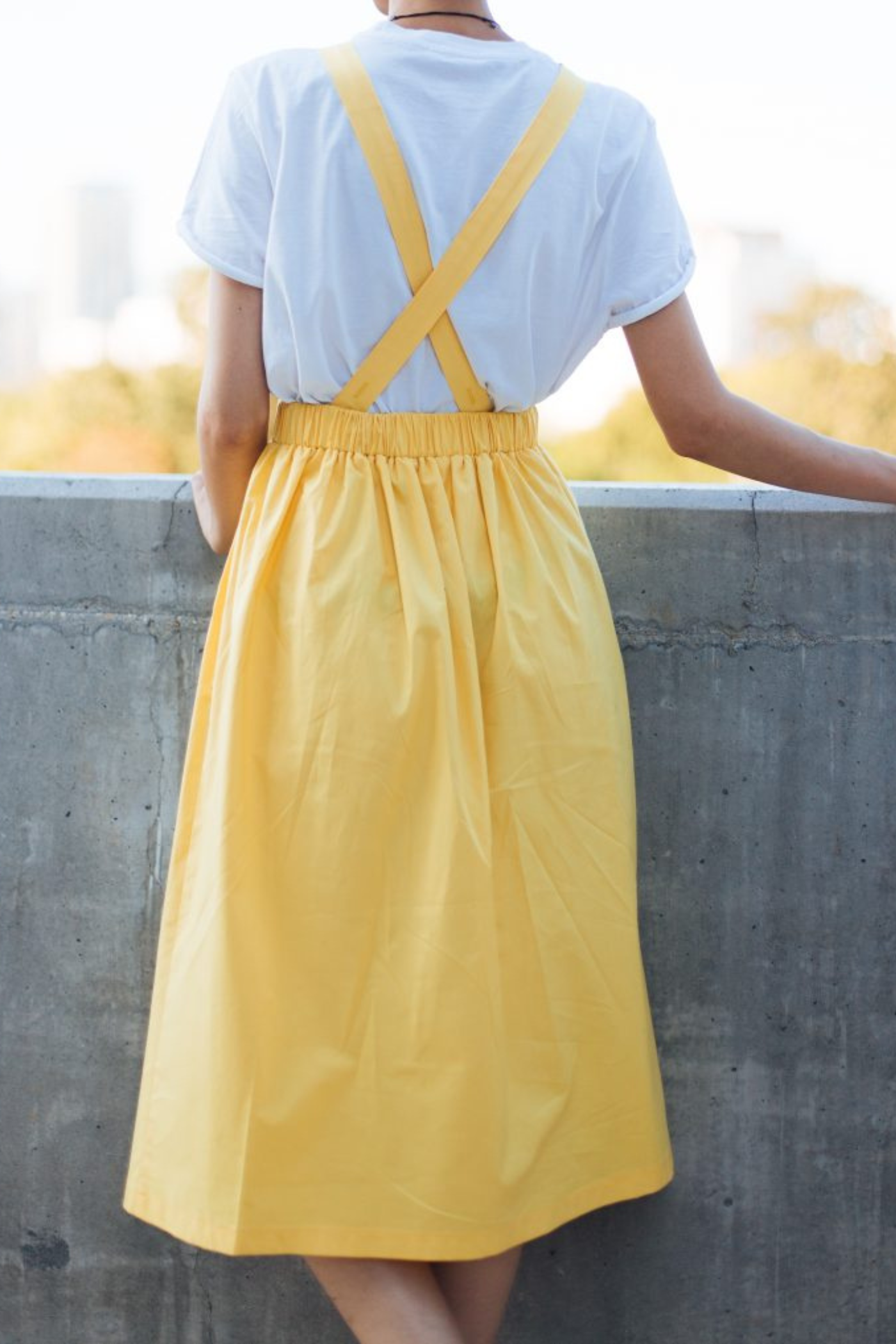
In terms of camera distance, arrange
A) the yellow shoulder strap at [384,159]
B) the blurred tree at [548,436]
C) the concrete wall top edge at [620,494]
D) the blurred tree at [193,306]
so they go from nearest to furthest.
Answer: the yellow shoulder strap at [384,159]
the concrete wall top edge at [620,494]
the blurred tree at [548,436]
the blurred tree at [193,306]

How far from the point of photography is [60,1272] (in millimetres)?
2293

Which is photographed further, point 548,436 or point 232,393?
point 548,436

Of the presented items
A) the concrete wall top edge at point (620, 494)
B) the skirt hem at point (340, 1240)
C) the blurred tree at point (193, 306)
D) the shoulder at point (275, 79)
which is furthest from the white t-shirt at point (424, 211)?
the blurred tree at point (193, 306)

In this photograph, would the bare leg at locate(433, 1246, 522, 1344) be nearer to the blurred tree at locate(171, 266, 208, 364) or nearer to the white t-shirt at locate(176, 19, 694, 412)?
the white t-shirt at locate(176, 19, 694, 412)

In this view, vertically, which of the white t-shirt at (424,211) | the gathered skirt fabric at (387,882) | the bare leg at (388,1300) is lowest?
the bare leg at (388,1300)

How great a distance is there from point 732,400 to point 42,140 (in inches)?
1247

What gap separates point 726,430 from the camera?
1.91 metres

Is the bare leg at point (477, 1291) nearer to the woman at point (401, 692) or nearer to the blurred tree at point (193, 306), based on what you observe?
the woman at point (401, 692)

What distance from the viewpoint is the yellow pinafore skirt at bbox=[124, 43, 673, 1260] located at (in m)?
1.77

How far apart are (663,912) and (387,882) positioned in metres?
0.59

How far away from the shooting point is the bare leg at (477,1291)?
192 centimetres

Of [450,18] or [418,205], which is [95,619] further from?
[450,18]

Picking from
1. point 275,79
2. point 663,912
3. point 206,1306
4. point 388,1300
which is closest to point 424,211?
point 275,79

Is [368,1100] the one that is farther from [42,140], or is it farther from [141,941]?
[42,140]
